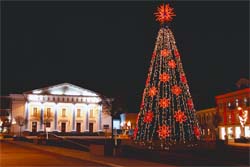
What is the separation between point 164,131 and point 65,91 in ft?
252

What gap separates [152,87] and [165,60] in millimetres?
1928

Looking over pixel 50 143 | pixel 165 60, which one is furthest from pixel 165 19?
pixel 50 143

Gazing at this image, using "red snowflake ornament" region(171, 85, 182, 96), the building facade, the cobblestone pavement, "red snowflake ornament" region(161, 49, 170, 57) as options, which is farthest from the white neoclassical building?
"red snowflake ornament" region(171, 85, 182, 96)

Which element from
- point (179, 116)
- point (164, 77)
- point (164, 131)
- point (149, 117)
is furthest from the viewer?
point (164, 77)

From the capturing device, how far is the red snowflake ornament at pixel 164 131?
78.3ft

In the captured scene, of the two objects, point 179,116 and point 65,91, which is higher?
point 65,91

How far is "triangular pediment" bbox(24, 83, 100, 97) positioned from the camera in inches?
3834

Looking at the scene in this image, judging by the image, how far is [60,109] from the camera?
326ft

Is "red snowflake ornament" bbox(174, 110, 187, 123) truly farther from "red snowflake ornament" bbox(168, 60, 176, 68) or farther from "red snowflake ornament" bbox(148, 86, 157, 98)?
"red snowflake ornament" bbox(168, 60, 176, 68)

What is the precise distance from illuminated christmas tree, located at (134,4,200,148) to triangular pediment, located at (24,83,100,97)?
73525mm

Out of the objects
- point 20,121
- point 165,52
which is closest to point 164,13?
point 165,52

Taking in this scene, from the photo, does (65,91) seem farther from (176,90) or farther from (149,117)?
(176,90)

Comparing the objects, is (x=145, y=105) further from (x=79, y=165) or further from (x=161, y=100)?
(x=79, y=165)

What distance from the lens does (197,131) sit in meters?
24.7
